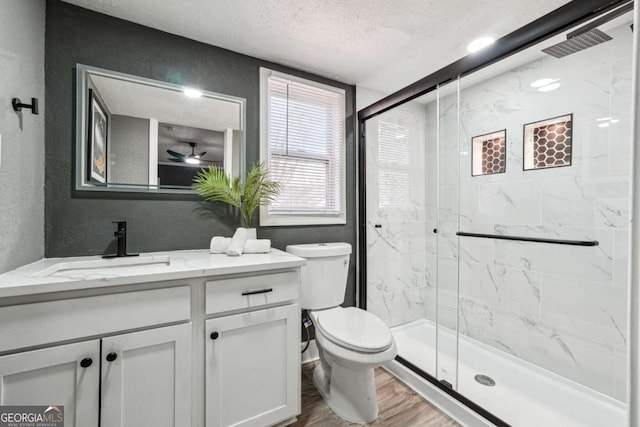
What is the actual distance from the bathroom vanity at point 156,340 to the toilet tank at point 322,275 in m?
0.36

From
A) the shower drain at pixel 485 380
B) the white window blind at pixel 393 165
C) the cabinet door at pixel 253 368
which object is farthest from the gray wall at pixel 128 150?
the shower drain at pixel 485 380

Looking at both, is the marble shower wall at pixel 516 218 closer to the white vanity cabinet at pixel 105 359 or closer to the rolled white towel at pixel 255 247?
the rolled white towel at pixel 255 247

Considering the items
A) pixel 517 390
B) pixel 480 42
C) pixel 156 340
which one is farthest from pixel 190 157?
pixel 517 390

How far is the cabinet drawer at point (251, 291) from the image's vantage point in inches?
47.7

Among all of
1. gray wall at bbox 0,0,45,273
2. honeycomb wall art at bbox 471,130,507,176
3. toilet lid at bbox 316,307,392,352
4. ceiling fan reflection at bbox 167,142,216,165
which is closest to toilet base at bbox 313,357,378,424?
toilet lid at bbox 316,307,392,352

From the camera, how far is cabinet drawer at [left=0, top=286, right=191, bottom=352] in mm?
899

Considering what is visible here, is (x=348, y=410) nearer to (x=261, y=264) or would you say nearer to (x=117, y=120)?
(x=261, y=264)

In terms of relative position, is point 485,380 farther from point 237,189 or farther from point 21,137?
point 21,137

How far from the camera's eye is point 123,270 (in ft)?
3.66

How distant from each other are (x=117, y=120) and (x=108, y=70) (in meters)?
0.27

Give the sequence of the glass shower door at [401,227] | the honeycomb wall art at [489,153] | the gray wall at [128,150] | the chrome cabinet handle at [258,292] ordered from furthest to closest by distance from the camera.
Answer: the glass shower door at [401,227] → the honeycomb wall art at [489,153] → the gray wall at [128,150] → the chrome cabinet handle at [258,292]

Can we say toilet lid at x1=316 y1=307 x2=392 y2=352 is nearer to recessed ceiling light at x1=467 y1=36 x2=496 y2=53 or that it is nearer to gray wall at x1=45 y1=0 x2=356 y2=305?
gray wall at x1=45 y1=0 x2=356 y2=305

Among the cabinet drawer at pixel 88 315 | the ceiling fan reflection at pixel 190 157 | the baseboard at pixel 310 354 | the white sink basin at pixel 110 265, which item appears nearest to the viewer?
the cabinet drawer at pixel 88 315

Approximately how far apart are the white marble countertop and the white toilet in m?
0.43
